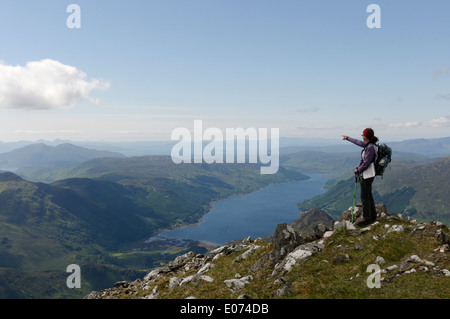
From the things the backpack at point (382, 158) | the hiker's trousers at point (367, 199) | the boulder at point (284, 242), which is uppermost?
the backpack at point (382, 158)

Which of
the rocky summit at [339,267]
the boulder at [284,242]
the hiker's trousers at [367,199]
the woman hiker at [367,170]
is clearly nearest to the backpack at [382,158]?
the woman hiker at [367,170]

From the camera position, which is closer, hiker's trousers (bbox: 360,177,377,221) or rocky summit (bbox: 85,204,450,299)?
rocky summit (bbox: 85,204,450,299)

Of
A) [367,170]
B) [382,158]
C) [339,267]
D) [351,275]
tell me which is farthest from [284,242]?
[382,158]

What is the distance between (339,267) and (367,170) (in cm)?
665

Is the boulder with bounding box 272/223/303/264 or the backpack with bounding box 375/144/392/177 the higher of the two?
the backpack with bounding box 375/144/392/177

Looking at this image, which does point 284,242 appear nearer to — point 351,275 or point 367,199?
point 351,275

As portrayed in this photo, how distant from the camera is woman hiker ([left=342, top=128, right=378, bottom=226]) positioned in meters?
16.0

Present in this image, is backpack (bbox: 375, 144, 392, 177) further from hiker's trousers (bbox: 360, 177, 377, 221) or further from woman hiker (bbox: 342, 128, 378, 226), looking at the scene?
hiker's trousers (bbox: 360, 177, 377, 221)

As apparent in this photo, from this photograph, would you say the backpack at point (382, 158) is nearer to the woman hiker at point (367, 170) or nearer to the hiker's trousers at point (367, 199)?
the woman hiker at point (367, 170)

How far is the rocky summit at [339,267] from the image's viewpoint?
10.2 m

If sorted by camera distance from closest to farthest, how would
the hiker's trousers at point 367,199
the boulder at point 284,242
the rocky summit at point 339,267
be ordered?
the rocky summit at point 339,267
the boulder at point 284,242
the hiker's trousers at point 367,199

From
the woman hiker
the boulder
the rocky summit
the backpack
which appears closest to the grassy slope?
the rocky summit

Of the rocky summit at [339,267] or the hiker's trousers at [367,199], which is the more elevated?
the hiker's trousers at [367,199]
